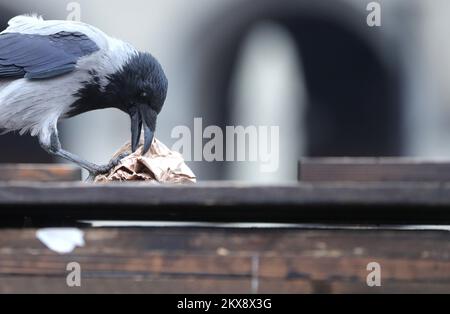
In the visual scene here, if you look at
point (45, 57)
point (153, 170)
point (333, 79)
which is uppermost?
point (333, 79)

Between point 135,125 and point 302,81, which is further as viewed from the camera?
point 302,81

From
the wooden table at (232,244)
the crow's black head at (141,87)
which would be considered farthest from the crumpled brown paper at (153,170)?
the crow's black head at (141,87)

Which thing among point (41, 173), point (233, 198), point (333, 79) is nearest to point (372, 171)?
point (233, 198)

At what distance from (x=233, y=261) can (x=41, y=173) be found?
0.24m

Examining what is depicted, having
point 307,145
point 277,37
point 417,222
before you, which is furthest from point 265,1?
point 417,222

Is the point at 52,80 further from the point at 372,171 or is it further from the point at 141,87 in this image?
the point at 372,171

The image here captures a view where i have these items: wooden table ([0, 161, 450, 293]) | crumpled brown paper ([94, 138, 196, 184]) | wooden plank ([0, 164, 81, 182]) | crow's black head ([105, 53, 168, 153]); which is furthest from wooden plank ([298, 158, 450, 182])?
crow's black head ([105, 53, 168, 153])

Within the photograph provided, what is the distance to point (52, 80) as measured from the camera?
2.95 m

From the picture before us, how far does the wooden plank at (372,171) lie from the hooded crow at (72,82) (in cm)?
190

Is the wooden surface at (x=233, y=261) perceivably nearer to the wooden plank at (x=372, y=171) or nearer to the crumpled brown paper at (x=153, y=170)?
the wooden plank at (x=372, y=171)

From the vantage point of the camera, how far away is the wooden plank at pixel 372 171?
0.95m

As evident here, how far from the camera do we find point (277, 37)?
4.20 meters
